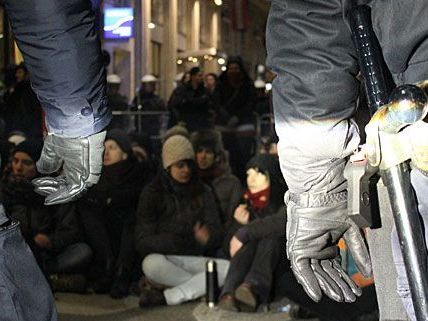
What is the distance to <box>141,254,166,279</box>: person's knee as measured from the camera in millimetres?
5477

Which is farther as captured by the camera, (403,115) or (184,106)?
(184,106)

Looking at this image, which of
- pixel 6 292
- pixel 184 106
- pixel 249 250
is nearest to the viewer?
pixel 6 292

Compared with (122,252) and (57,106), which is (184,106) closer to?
(122,252)

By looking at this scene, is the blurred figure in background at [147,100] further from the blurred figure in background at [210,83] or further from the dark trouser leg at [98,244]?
the dark trouser leg at [98,244]

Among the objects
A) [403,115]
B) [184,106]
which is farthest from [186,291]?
[403,115]

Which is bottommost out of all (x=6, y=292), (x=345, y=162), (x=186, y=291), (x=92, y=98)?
(x=186, y=291)

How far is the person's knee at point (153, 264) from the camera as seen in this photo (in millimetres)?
5477

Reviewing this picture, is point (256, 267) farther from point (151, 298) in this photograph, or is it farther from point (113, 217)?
point (113, 217)

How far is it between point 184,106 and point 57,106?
4336mm

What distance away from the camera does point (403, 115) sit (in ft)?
4.92

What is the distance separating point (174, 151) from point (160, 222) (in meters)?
0.43

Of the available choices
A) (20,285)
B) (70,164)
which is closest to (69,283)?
(70,164)

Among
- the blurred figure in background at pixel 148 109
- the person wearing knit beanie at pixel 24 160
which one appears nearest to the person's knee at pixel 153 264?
the person wearing knit beanie at pixel 24 160

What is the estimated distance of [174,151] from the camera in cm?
569
